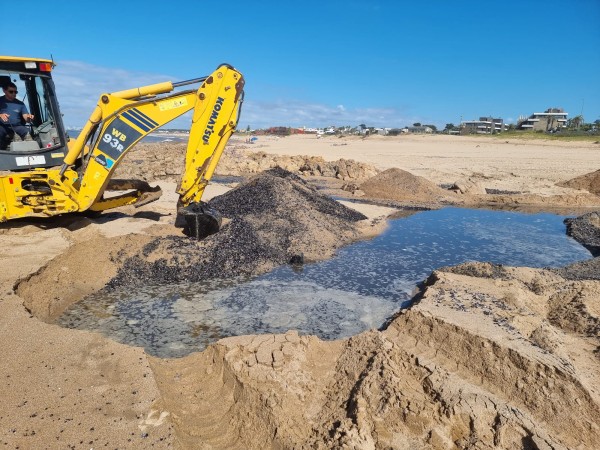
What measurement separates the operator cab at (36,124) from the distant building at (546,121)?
6476 cm

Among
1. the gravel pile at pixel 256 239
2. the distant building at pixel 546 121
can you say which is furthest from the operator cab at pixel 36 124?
the distant building at pixel 546 121

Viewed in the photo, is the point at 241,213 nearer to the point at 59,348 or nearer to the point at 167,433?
→ the point at 59,348

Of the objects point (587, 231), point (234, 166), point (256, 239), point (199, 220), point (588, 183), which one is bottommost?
point (587, 231)

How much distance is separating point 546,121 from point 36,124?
7381 cm

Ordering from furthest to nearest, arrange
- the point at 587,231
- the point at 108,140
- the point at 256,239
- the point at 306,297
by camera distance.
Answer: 1. the point at 587,231
2. the point at 256,239
3. the point at 108,140
4. the point at 306,297

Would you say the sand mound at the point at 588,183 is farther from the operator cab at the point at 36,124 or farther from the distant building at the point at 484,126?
the distant building at the point at 484,126

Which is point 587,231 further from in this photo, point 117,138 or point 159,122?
point 117,138

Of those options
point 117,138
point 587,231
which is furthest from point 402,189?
point 117,138

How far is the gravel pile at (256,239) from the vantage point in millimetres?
6414

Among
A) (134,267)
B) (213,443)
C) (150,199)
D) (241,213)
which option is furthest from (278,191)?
(213,443)

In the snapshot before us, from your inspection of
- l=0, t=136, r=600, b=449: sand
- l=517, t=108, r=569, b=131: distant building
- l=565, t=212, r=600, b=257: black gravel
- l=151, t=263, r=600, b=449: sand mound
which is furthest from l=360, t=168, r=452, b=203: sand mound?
l=517, t=108, r=569, b=131: distant building

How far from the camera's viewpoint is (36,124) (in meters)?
6.95

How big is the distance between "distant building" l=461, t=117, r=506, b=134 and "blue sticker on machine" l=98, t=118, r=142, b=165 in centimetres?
6816

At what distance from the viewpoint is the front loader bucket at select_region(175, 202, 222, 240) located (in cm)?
688
